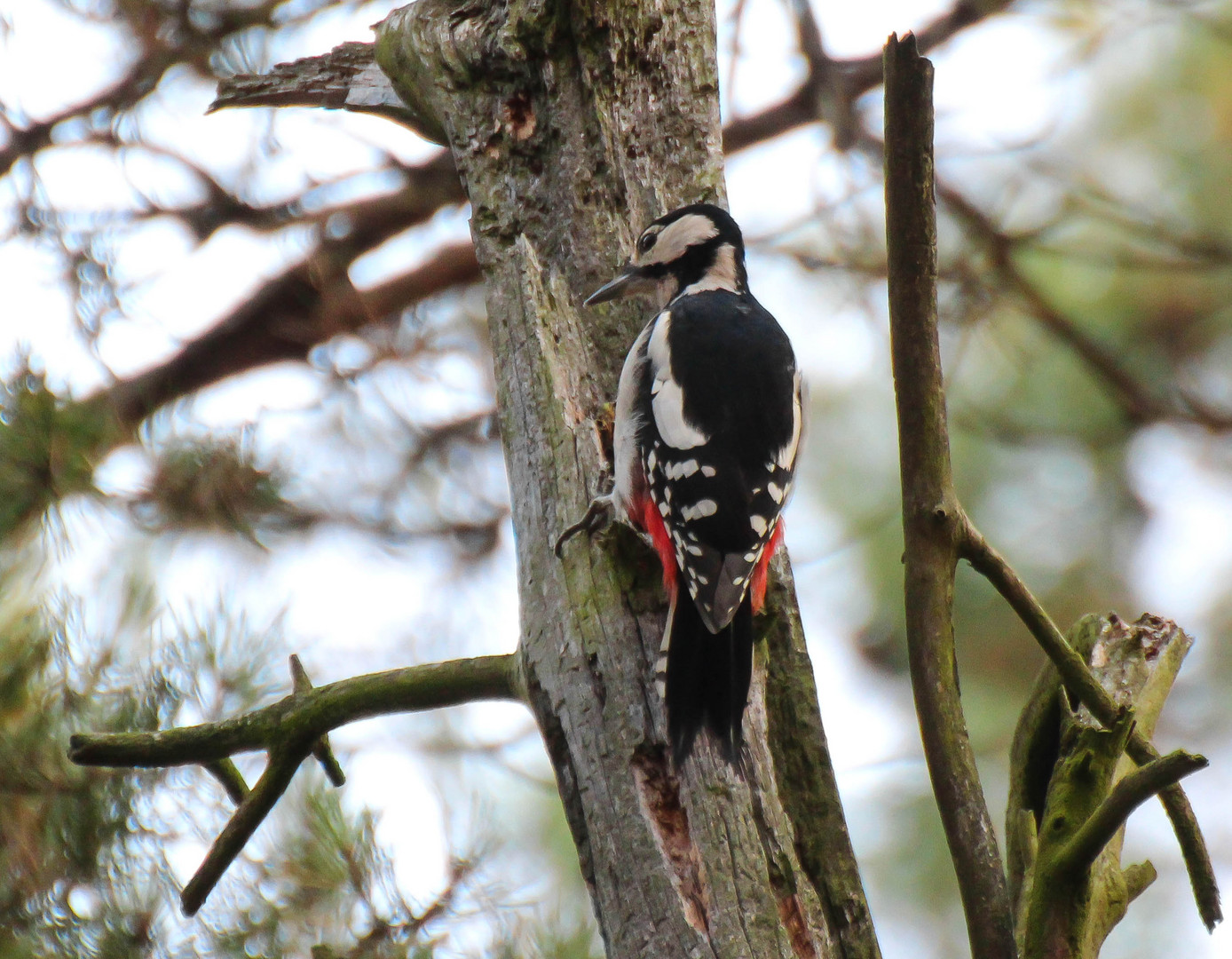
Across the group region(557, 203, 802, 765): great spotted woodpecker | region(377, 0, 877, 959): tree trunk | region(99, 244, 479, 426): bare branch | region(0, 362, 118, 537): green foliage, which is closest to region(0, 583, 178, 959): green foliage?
region(0, 362, 118, 537): green foliage

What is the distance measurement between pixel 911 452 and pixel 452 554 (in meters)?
2.58

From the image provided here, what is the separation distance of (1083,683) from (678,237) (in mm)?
1132

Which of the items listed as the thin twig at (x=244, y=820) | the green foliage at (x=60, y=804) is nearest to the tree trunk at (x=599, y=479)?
the thin twig at (x=244, y=820)

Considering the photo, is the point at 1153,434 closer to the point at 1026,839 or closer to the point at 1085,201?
the point at 1085,201

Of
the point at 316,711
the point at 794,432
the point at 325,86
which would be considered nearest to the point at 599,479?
the point at 794,432

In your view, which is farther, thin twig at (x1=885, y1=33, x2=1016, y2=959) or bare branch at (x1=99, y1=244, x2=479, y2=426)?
bare branch at (x1=99, y1=244, x2=479, y2=426)

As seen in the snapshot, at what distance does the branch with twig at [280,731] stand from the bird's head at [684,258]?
0.73 metres

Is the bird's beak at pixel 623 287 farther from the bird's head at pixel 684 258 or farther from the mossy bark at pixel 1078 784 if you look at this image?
the mossy bark at pixel 1078 784

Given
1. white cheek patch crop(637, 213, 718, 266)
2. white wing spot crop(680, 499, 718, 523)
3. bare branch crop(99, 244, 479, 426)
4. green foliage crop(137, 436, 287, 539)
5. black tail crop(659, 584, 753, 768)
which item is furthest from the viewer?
bare branch crop(99, 244, 479, 426)

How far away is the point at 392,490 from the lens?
3939 millimetres

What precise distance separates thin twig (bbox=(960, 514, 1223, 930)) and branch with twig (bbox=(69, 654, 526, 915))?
0.67 meters

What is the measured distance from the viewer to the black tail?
1624 millimetres

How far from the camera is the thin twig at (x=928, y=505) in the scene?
4.94 ft

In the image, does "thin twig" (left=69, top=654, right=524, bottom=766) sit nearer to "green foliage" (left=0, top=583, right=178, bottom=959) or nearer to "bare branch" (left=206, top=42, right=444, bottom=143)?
"green foliage" (left=0, top=583, right=178, bottom=959)
